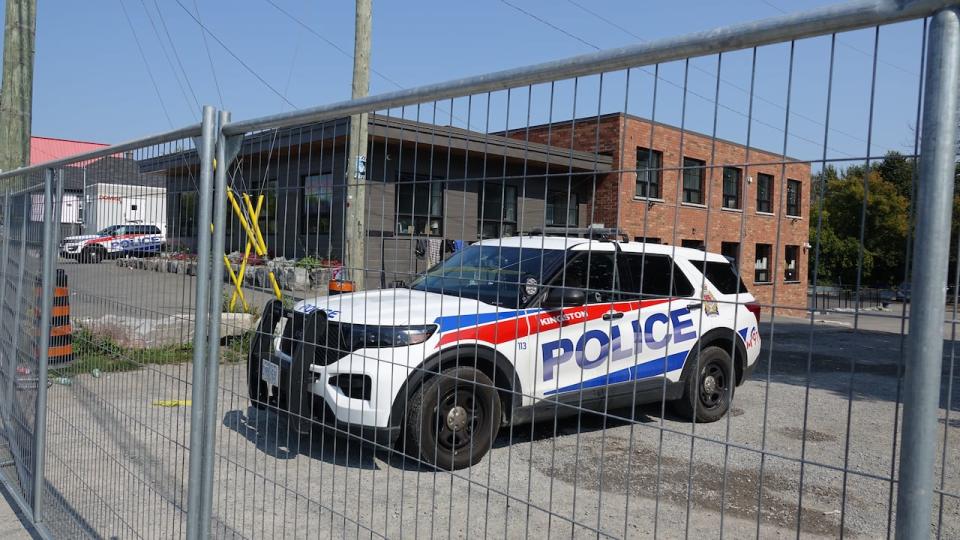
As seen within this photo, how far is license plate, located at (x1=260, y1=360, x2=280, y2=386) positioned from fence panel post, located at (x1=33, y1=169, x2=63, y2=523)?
179 cm

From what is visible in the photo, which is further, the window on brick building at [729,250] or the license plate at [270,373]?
the license plate at [270,373]

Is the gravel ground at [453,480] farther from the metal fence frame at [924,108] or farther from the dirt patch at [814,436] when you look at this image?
the metal fence frame at [924,108]

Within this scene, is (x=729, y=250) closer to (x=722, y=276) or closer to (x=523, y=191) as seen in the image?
(x=722, y=276)

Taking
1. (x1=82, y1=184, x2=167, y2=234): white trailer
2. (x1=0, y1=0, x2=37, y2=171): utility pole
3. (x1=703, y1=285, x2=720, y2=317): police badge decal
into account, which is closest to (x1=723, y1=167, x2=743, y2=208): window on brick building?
(x1=703, y1=285, x2=720, y2=317): police badge decal

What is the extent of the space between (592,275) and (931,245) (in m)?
1.10

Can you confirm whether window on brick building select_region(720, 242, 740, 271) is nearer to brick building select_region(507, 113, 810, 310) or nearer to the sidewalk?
brick building select_region(507, 113, 810, 310)

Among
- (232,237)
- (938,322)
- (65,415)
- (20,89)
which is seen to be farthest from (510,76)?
(20,89)

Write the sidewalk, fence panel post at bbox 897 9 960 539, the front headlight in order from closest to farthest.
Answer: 1. fence panel post at bbox 897 9 960 539
2. the front headlight
3. the sidewalk

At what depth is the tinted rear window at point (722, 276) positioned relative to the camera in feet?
6.18

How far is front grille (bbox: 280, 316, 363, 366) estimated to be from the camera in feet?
9.11

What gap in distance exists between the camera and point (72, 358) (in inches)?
174

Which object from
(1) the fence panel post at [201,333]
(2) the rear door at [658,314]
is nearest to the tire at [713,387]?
(2) the rear door at [658,314]

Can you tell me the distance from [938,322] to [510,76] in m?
1.27

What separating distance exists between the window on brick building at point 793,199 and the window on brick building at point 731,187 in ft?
0.36
